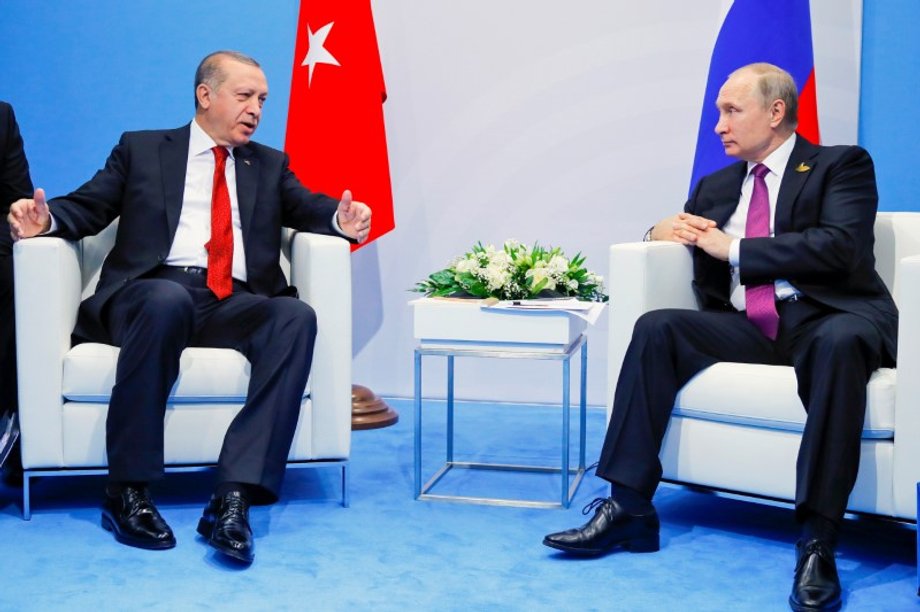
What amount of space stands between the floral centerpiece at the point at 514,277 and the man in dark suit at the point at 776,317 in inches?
12.1

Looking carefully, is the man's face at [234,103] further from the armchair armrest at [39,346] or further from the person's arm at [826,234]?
the person's arm at [826,234]

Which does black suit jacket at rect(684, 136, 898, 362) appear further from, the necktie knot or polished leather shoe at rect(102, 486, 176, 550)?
polished leather shoe at rect(102, 486, 176, 550)

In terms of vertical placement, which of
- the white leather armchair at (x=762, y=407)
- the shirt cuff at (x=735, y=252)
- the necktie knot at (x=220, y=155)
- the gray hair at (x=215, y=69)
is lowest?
the white leather armchair at (x=762, y=407)

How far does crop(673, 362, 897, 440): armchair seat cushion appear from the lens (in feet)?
8.72

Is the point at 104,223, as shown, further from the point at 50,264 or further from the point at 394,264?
the point at 394,264

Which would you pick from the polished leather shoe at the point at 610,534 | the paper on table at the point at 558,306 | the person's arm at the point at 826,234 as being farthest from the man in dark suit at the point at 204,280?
the person's arm at the point at 826,234

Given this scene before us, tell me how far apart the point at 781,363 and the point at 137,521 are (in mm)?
1740

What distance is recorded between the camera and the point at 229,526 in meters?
2.72

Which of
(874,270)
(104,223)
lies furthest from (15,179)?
(874,270)

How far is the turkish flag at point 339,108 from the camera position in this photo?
4.41 meters

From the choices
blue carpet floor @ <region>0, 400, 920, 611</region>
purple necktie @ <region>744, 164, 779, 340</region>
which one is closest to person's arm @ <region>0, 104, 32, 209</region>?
blue carpet floor @ <region>0, 400, 920, 611</region>

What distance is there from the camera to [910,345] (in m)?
2.59

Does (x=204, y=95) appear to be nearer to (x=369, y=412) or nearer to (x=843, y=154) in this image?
(x=369, y=412)

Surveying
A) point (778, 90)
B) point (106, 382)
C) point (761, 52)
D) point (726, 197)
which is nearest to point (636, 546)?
point (726, 197)
